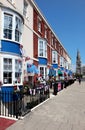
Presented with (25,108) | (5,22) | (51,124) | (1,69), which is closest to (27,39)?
(5,22)

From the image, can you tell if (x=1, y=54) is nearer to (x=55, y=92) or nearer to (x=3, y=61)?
(x=3, y=61)

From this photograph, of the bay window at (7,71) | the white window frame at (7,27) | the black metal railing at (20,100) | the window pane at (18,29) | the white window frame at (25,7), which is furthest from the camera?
the white window frame at (25,7)

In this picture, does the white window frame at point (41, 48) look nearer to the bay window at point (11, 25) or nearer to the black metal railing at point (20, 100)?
the bay window at point (11, 25)

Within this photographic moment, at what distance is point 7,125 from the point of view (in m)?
8.05

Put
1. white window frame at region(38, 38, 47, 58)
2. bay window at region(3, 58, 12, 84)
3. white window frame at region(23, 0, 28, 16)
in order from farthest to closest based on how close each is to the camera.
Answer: white window frame at region(38, 38, 47, 58), white window frame at region(23, 0, 28, 16), bay window at region(3, 58, 12, 84)

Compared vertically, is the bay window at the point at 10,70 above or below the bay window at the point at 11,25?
below

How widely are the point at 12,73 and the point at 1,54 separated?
166cm

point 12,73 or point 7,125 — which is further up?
point 12,73

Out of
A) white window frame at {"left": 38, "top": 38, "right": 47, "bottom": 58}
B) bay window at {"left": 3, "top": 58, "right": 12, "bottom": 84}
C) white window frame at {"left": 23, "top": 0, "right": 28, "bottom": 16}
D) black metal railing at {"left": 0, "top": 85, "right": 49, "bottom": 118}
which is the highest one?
white window frame at {"left": 23, "top": 0, "right": 28, "bottom": 16}

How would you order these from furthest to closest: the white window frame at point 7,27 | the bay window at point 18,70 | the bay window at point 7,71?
the bay window at point 18,70 < the white window frame at point 7,27 < the bay window at point 7,71

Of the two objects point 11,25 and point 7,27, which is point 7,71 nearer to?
point 7,27

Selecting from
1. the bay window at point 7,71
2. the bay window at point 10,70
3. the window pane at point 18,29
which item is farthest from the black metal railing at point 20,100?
the window pane at point 18,29

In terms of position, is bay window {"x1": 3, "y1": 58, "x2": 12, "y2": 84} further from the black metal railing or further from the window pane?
the window pane

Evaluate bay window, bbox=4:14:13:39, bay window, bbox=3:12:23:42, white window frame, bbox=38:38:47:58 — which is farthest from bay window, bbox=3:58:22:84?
white window frame, bbox=38:38:47:58
